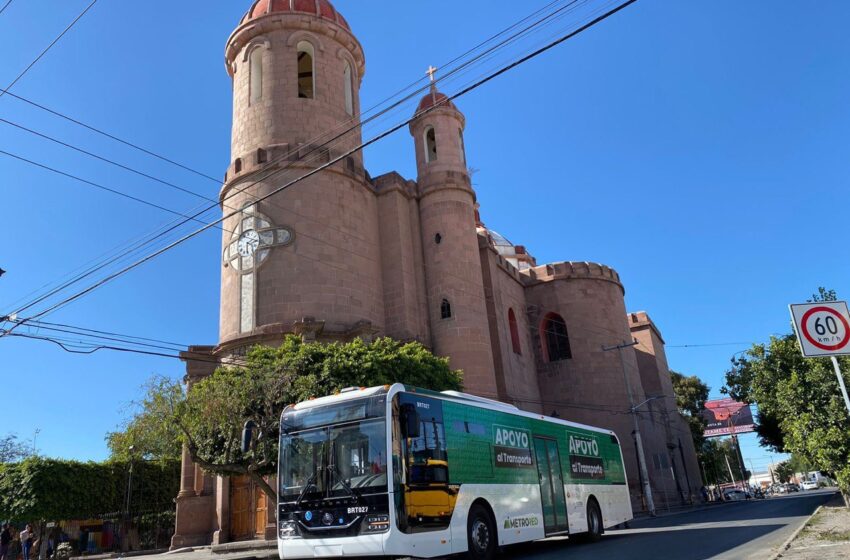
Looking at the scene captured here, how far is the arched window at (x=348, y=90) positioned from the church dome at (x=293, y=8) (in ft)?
7.11

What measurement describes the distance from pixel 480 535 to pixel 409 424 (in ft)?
9.00

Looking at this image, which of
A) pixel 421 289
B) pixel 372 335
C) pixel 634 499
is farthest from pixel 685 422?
pixel 372 335

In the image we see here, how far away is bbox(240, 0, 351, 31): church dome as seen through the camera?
101 ft

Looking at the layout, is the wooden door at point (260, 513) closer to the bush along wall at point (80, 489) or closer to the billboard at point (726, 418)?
the bush along wall at point (80, 489)

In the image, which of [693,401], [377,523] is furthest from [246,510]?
[693,401]

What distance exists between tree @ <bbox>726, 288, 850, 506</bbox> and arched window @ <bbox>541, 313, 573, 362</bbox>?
1830cm

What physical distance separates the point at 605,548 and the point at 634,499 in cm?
2529

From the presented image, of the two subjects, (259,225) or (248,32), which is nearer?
(259,225)

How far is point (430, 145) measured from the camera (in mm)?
31969

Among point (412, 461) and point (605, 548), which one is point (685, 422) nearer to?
point (605, 548)

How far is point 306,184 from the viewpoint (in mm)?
26578

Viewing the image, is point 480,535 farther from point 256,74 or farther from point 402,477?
point 256,74

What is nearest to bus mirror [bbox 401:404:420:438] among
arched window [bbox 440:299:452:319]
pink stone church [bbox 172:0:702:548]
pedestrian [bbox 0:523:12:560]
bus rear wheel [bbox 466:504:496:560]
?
bus rear wheel [bbox 466:504:496:560]

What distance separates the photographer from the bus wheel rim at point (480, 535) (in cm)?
1080
